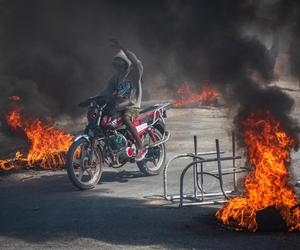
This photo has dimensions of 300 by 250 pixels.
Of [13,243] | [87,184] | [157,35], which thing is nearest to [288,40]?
[157,35]

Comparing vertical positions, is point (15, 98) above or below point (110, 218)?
above

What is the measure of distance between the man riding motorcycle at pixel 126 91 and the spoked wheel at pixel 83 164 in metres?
0.84

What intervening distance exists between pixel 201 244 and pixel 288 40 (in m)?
3.45

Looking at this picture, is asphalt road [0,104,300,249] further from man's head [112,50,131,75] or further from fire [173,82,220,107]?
fire [173,82,220,107]

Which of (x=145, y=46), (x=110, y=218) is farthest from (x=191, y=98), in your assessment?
(x=110, y=218)

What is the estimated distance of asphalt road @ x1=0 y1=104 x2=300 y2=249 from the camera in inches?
219

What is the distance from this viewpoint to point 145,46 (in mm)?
10883

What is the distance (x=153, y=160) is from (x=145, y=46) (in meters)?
2.53

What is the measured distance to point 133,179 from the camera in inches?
374

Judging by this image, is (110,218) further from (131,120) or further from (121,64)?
(121,64)

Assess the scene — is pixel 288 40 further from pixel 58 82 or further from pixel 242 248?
pixel 58 82

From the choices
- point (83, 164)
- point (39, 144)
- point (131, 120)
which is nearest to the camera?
point (83, 164)

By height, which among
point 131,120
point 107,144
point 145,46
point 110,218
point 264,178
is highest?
point 145,46

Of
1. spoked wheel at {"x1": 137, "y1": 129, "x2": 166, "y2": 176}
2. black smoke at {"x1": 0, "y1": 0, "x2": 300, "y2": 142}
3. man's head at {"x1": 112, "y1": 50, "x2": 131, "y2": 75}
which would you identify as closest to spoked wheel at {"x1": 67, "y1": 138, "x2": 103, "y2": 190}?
spoked wheel at {"x1": 137, "y1": 129, "x2": 166, "y2": 176}
